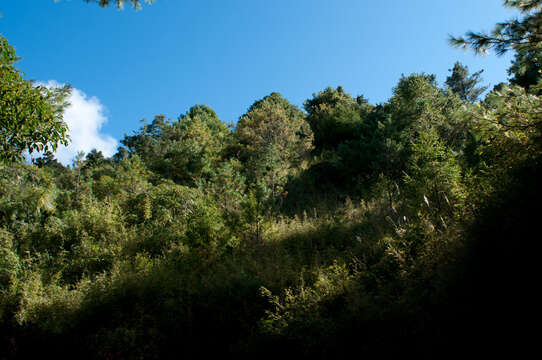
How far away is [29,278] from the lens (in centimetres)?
888

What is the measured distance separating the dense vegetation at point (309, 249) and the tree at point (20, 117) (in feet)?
0.11

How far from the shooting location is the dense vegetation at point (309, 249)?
3.96 metres

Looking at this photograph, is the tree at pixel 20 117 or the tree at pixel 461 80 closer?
the tree at pixel 20 117

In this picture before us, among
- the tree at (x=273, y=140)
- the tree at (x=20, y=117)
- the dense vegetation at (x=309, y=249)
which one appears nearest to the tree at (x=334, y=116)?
the tree at (x=273, y=140)

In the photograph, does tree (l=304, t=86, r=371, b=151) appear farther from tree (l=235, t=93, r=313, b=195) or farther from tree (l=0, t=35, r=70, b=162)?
tree (l=0, t=35, r=70, b=162)

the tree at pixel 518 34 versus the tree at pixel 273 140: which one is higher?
the tree at pixel 273 140

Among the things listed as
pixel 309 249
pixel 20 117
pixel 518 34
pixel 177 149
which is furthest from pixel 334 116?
pixel 20 117

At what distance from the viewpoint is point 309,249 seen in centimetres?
923

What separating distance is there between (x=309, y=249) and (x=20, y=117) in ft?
26.8

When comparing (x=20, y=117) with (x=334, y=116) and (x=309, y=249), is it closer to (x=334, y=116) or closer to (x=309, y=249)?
(x=309, y=249)

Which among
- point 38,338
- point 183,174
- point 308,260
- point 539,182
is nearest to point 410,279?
point 539,182

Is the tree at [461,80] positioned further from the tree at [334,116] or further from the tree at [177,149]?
the tree at [177,149]

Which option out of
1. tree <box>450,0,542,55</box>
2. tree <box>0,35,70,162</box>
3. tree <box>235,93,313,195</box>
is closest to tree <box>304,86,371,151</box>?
tree <box>235,93,313,195</box>

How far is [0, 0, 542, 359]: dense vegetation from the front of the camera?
3955 millimetres
